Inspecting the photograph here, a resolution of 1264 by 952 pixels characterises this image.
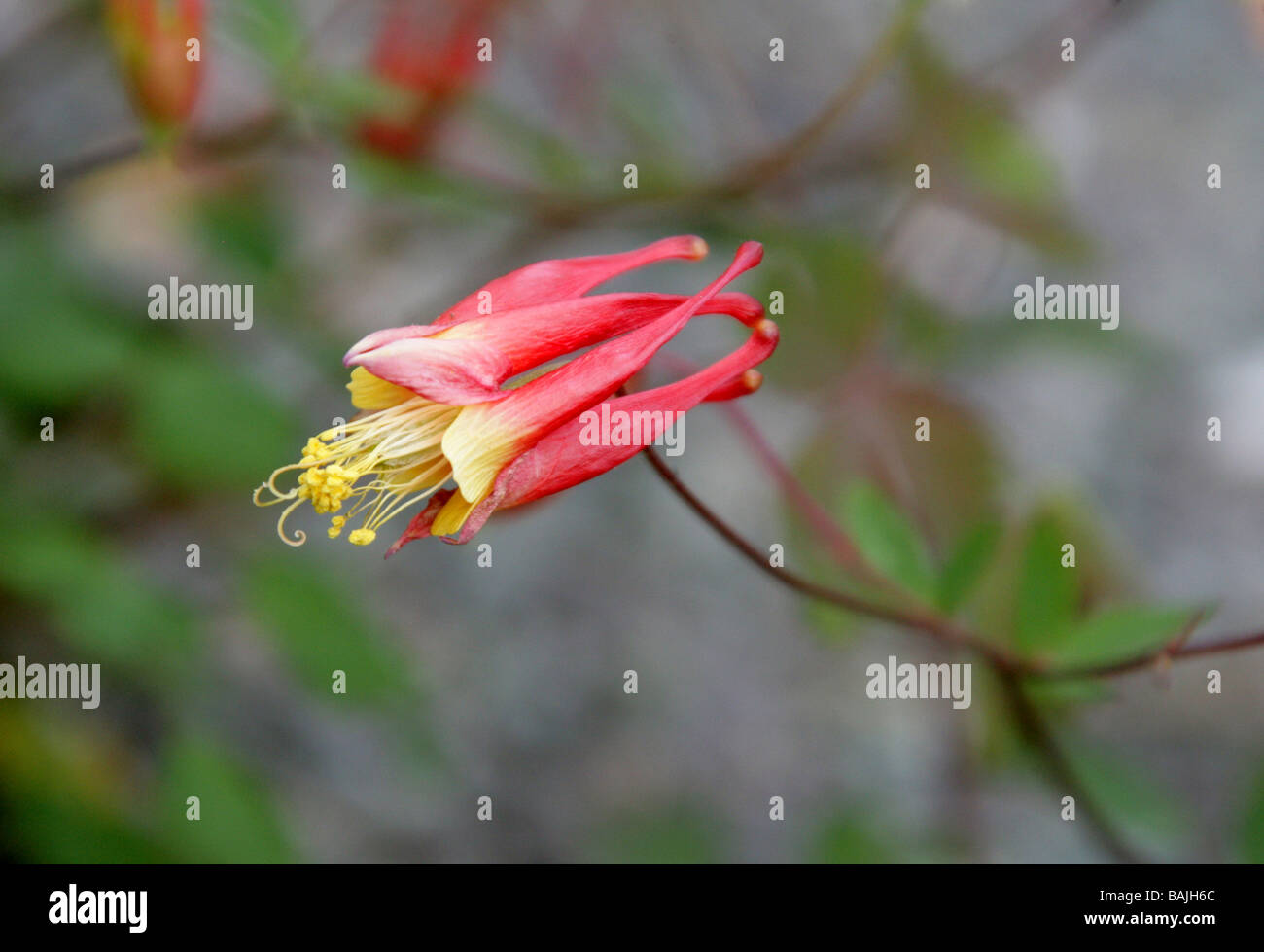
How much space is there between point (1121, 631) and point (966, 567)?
0.12 meters

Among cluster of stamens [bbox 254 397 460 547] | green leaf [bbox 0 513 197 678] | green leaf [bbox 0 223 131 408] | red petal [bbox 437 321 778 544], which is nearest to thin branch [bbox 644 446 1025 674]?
red petal [bbox 437 321 778 544]

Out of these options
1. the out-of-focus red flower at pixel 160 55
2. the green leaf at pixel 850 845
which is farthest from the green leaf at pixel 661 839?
the out-of-focus red flower at pixel 160 55

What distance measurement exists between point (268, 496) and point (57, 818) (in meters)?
0.42

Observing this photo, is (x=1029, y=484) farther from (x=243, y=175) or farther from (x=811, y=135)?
(x=243, y=175)

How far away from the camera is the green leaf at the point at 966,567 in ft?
2.46

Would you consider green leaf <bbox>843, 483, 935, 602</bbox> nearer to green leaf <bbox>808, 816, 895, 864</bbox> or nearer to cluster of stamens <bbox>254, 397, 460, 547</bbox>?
cluster of stamens <bbox>254, 397, 460, 547</bbox>

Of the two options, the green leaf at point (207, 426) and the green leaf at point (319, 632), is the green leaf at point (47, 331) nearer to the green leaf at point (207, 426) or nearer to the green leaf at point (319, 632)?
the green leaf at point (207, 426)

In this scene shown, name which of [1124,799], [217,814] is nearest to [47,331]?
[217,814]

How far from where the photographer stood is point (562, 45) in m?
1.43

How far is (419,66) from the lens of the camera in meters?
1.10

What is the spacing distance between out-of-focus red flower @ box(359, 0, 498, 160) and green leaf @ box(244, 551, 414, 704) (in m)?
0.45

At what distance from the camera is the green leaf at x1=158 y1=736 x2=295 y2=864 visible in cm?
103

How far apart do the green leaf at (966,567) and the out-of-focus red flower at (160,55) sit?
2.21 ft
